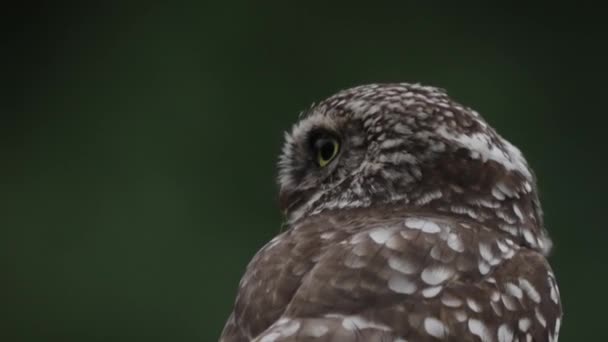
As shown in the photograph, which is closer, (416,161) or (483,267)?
(483,267)

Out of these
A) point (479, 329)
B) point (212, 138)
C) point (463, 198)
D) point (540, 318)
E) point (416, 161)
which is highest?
point (416, 161)

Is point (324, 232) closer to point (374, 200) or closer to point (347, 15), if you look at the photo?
point (374, 200)

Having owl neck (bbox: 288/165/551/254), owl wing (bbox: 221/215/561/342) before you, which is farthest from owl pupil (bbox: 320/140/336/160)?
owl wing (bbox: 221/215/561/342)

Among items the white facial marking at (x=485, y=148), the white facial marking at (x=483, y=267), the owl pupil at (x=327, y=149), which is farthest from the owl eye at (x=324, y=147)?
the white facial marking at (x=483, y=267)

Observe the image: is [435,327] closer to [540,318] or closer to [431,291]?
[431,291]

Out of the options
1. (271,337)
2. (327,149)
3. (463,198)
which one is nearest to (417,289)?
(271,337)

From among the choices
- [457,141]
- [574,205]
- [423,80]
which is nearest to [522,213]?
[457,141]
